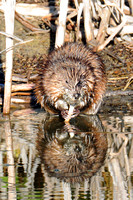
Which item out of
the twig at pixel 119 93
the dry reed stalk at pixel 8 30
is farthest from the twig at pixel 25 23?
the dry reed stalk at pixel 8 30

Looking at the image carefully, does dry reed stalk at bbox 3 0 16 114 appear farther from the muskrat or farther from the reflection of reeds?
the reflection of reeds

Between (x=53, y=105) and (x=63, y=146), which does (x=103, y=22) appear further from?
(x=63, y=146)

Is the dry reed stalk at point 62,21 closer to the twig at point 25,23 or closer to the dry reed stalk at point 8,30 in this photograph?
the dry reed stalk at point 8,30

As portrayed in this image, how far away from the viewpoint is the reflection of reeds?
2.84 metres

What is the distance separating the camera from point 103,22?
Result: 23.6ft

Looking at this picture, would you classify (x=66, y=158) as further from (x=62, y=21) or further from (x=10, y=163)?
(x=62, y=21)

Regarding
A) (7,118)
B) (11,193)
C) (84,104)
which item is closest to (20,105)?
(7,118)

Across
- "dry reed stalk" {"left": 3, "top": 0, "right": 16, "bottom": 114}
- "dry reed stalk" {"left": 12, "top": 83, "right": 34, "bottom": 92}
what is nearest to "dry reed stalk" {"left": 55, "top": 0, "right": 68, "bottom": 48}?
"dry reed stalk" {"left": 12, "top": 83, "right": 34, "bottom": 92}

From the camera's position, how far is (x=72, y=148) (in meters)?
3.86

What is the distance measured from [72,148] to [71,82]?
109cm

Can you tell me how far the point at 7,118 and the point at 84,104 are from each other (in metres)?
1.01

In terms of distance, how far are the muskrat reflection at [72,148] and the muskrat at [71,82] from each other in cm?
23

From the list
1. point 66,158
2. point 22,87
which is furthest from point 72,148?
point 22,87

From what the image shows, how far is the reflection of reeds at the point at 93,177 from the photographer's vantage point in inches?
112
